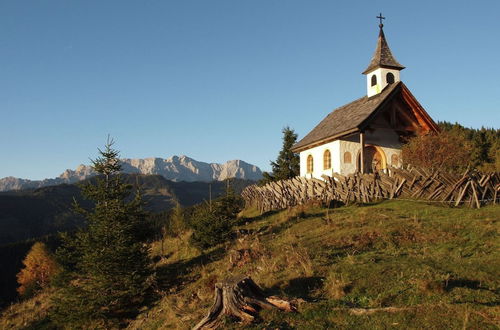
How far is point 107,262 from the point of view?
12484 mm

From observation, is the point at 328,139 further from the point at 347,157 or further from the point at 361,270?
the point at 361,270

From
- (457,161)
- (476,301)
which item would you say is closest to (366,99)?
(457,161)

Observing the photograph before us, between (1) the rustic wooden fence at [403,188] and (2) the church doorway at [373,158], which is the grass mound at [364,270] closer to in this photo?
(1) the rustic wooden fence at [403,188]

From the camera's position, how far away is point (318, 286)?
29.9 feet

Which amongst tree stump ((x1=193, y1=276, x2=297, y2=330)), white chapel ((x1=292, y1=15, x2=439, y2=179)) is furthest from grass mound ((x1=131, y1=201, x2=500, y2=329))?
white chapel ((x1=292, y1=15, x2=439, y2=179))

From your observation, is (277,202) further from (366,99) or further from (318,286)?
(318,286)

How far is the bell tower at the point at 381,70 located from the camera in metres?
26.4

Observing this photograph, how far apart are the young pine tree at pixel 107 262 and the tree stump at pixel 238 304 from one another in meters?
5.84

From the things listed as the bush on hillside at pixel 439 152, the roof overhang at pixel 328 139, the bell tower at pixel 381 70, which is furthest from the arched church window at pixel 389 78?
the bush on hillside at pixel 439 152

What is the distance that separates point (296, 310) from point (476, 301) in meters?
3.39

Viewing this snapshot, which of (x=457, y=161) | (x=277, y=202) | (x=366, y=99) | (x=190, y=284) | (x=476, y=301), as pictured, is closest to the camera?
(x=476, y=301)

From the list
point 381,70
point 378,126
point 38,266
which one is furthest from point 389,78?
point 38,266

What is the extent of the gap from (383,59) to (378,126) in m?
5.07

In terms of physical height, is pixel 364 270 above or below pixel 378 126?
below
